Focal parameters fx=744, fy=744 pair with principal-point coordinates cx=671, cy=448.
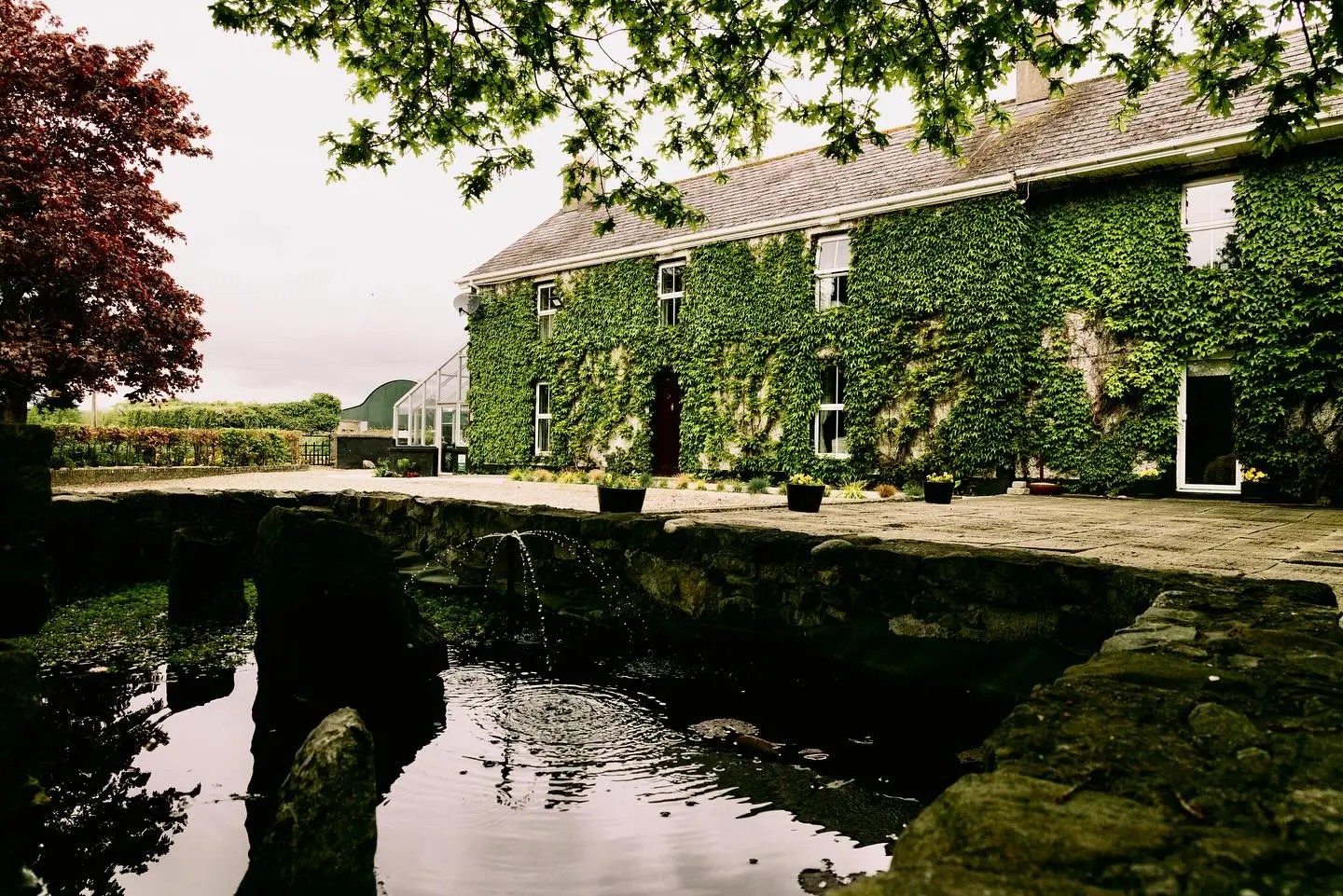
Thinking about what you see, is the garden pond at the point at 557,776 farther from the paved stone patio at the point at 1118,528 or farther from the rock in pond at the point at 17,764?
the paved stone patio at the point at 1118,528

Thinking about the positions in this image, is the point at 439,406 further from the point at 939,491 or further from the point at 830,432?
Result: the point at 939,491

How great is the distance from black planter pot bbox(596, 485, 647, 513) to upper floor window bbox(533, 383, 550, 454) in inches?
496

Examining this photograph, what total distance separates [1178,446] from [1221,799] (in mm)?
11968

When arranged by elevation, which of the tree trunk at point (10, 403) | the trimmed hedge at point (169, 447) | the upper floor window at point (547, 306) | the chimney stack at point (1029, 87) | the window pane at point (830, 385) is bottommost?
the trimmed hedge at point (169, 447)

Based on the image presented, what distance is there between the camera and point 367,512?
7785mm

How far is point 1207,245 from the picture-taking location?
11188 millimetres

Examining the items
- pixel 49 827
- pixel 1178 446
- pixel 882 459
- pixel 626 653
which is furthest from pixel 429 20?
pixel 1178 446

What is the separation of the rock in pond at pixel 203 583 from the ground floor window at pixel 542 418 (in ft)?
42.8

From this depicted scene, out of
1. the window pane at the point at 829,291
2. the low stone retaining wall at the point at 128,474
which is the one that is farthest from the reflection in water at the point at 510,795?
the window pane at the point at 829,291

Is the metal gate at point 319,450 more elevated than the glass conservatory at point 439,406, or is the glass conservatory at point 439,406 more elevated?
the glass conservatory at point 439,406

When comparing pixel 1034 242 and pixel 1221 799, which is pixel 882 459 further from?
pixel 1221 799

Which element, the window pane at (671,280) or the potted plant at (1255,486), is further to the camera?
the window pane at (671,280)

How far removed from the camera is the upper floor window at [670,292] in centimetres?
1686

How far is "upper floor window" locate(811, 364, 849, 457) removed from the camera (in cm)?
1437
